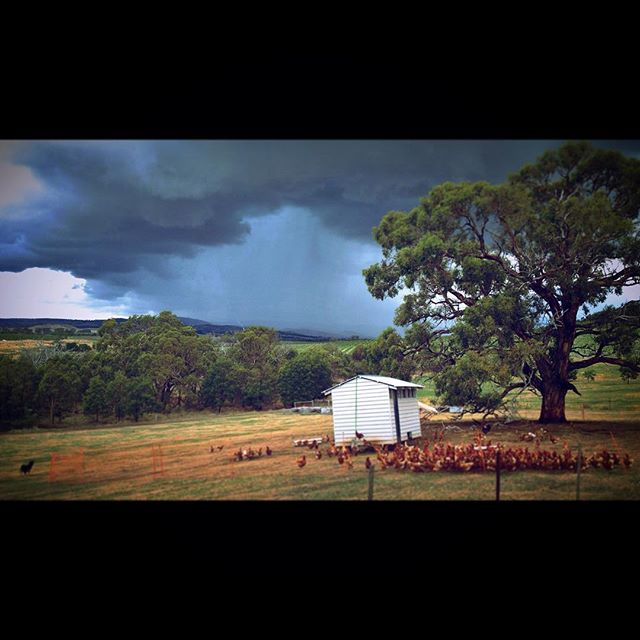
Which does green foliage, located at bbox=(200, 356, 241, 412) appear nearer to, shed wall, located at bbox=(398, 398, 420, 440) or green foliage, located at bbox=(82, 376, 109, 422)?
green foliage, located at bbox=(82, 376, 109, 422)

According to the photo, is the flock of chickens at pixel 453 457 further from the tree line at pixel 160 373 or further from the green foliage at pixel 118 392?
the green foliage at pixel 118 392

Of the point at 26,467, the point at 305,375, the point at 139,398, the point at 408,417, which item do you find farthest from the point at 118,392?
the point at 408,417

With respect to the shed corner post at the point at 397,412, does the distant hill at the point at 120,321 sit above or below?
above

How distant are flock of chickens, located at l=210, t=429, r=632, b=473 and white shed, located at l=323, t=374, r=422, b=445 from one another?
0.11 m

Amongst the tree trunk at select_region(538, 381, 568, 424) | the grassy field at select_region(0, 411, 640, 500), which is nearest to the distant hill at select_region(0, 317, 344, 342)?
the grassy field at select_region(0, 411, 640, 500)

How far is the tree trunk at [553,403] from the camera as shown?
26.1 ft

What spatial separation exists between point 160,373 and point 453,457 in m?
3.67

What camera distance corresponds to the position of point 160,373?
7707 mm

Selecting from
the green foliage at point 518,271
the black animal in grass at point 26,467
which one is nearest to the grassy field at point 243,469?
the black animal in grass at point 26,467

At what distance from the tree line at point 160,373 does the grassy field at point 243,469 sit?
0.25 m

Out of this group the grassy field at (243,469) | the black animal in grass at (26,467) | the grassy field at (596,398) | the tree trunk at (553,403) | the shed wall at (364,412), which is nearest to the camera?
the grassy field at (243,469)

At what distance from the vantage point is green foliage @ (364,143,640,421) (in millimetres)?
7668

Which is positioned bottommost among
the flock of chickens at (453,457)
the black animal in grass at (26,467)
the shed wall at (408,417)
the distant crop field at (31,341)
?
the flock of chickens at (453,457)
